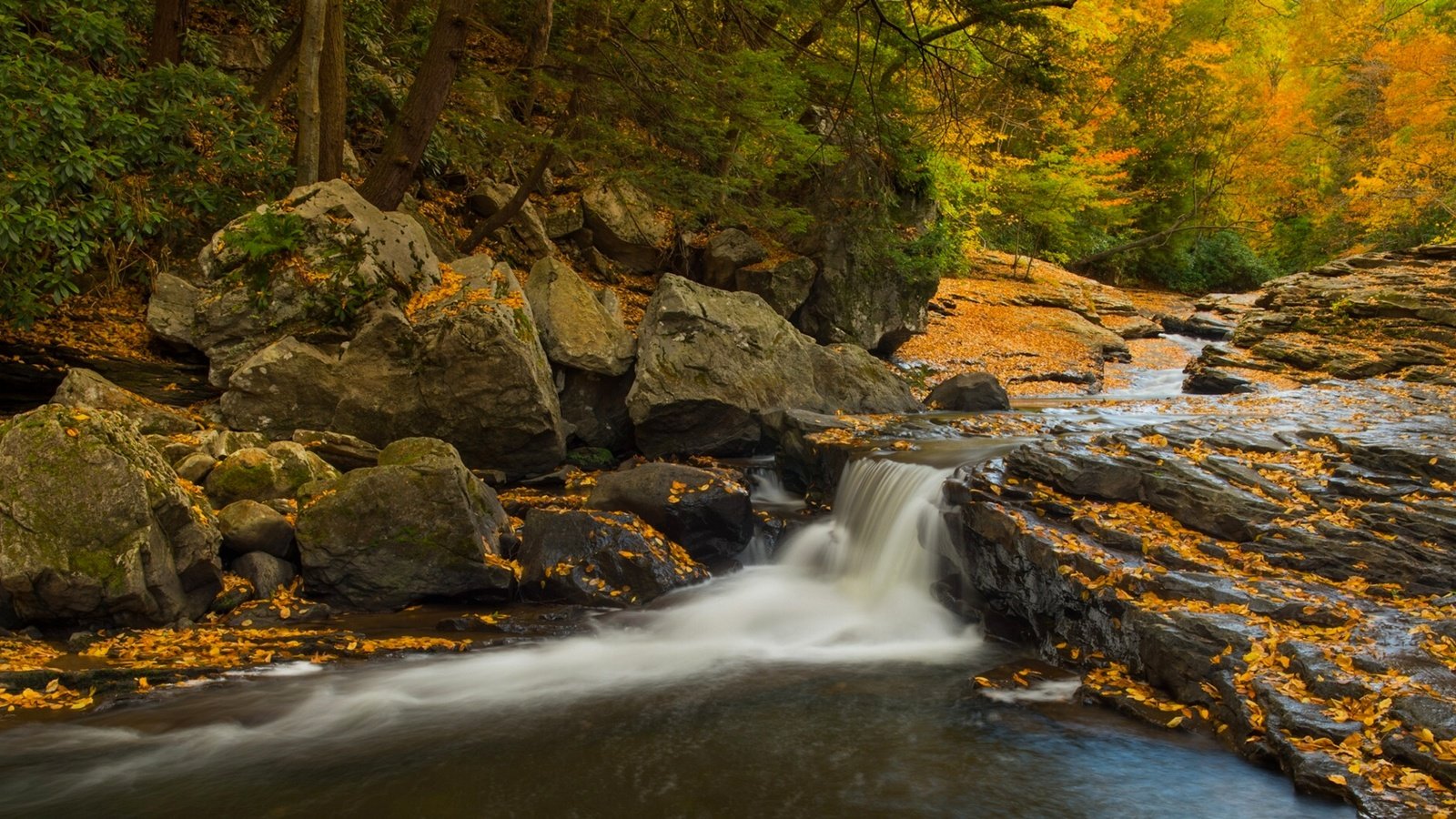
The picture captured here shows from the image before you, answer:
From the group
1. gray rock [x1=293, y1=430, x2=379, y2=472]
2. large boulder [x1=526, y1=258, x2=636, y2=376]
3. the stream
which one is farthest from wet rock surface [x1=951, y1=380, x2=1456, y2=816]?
gray rock [x1=293, y1=430, x2=379, y2=472]

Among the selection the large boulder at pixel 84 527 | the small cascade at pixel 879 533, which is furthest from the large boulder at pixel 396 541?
the small cascade at pixel 879 533

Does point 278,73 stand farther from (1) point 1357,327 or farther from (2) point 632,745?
(1) point 1357,327

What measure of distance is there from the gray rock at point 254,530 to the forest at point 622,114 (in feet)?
9.85

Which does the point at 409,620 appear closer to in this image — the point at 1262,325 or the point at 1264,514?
the point at 1264,514

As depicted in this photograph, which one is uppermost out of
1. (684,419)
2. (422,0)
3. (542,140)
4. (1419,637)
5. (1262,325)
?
(422,0)

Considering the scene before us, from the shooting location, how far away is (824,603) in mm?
7965

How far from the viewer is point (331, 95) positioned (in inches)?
404

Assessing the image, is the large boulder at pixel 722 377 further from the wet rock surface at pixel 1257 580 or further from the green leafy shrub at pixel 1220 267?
the green leafy shrub at pixel 1220 267

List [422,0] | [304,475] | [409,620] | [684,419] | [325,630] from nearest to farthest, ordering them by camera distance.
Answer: [325,630] < [409,620] < [304,475] < [684,419] < [422,0]

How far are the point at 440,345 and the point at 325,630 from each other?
3.94 meters

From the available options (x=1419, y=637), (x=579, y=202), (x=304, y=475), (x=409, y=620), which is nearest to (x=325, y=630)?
(x=409, y=620)

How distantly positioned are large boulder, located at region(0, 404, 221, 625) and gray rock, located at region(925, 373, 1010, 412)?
1015 cm

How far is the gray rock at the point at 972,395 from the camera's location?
12734 mm

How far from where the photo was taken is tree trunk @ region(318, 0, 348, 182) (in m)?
10.0
